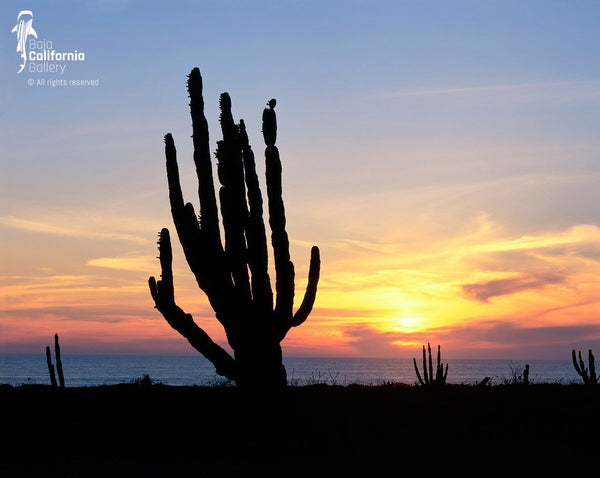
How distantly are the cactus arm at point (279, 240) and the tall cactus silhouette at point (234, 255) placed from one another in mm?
20

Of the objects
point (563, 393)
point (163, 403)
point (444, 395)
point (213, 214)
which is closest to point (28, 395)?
point (163, 403)

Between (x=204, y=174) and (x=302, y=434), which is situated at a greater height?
(x=204, y=174)

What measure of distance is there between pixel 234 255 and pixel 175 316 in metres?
1.67

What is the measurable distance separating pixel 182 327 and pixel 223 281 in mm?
1229

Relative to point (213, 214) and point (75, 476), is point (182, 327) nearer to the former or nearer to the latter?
point (213, 214)

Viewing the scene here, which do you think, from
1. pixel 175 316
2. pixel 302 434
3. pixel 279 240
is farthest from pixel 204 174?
pixel 302 434

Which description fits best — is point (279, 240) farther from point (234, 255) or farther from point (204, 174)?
point (204, 174)

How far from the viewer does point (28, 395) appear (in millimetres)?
21375

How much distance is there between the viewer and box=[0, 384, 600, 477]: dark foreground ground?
14.1 metres

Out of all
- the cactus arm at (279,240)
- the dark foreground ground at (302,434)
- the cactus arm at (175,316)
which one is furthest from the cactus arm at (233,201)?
the dark foreground ground at (302,434)

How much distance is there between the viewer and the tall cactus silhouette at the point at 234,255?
15.8 m

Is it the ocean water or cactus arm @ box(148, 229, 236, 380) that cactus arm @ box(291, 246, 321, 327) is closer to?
cactus arm @ box(148, 229, 236, 380)

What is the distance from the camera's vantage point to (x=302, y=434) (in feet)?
52.9

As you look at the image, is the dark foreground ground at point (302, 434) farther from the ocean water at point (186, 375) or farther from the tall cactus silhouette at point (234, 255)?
the ocean water at point (186, 375)
